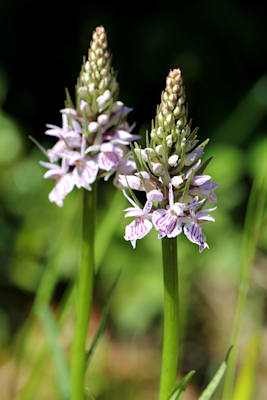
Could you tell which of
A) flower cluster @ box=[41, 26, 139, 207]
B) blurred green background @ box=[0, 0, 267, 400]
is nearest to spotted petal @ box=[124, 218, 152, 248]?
flower cluster @ box=[41, 26, 139, 207]

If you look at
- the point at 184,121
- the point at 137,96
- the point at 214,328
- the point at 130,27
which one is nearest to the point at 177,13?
the point at 130,27

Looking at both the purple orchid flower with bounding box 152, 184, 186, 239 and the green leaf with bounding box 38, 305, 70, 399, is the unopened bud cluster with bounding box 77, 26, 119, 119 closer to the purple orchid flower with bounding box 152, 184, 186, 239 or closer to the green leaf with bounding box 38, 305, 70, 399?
the purple orchid flower with bounding box 152, 184, 186, 239

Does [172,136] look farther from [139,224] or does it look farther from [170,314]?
[170,314]

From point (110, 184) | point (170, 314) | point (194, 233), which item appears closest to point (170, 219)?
point (194, 233)

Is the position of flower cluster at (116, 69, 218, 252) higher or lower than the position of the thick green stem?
higher

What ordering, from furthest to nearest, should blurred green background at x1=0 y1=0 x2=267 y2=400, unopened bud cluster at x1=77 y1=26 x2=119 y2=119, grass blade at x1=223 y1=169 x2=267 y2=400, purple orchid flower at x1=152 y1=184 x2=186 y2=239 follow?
blurred green background at x1=0 y1=0 x2=267 y2=400
grass blade at x1=223 y1=169 x2=267 y2=400
unopened bud cluster at x1=77 y1=26 x2=119 y2=119
purple orchid flower at x1=152 y1=184 x2=186 y2=239

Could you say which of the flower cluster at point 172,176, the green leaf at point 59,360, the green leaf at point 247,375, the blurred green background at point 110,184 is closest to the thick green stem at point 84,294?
the green leaf at point 59,360

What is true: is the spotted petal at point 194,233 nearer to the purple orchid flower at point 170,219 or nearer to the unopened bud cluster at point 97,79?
the purple orchid flower at point 170,219
